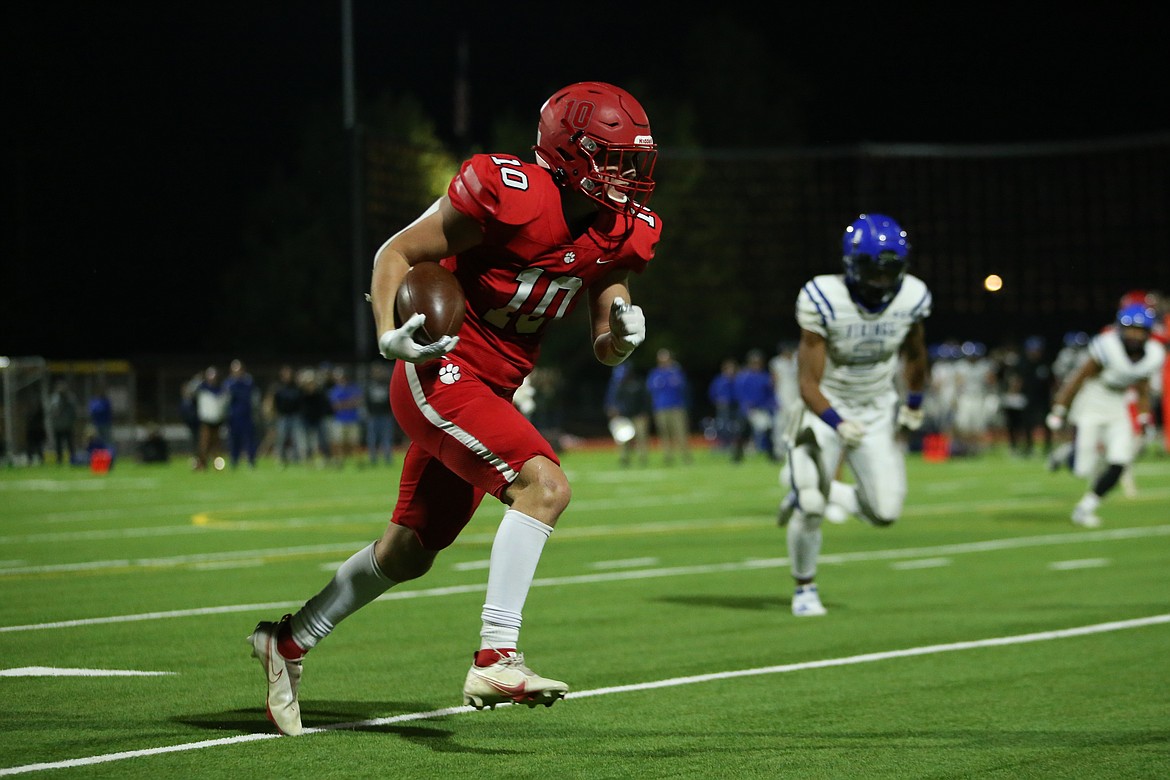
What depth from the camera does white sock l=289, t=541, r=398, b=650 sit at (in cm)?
573

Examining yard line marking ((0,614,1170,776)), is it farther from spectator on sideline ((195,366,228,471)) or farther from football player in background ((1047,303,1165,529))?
spectator on sideline ((195,366,228,471))

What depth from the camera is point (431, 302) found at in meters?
5.19

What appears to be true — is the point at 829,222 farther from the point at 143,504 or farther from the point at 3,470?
the point at 143,504

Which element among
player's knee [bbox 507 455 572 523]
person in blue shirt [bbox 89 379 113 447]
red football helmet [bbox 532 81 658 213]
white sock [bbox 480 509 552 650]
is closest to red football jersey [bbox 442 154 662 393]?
red football helmet [bbox 532 81 658 213]

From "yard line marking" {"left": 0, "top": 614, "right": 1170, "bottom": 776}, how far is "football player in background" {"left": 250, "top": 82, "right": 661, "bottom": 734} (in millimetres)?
305

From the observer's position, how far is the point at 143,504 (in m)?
19.4

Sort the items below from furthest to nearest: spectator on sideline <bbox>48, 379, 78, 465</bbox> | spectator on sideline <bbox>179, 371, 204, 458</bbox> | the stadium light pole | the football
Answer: spectator on sideline <bbox>48, 379, 78, 465</bbox> → spectator on sideline <bbox>179, 371, 204, 458</bbox> → the stadium light pole → the football

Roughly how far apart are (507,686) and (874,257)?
15.6 feet

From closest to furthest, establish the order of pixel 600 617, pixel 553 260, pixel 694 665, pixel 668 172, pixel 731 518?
1. pixel 553 260
2. pixel 694 665
3. pixel 600 617
4. pixel 731 518
5. pixel 668 172

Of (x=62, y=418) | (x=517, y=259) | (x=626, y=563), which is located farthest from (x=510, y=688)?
(x=62, y=418)

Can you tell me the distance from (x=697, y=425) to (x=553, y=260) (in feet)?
153

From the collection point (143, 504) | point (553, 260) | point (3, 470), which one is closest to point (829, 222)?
point (3, 470)

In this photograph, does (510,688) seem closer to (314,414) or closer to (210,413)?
(210,413)

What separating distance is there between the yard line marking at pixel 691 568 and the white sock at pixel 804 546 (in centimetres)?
202
